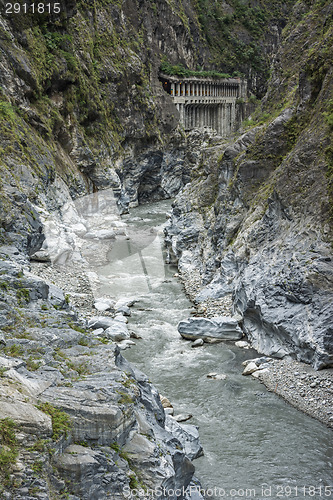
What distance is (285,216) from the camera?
18.2 metres

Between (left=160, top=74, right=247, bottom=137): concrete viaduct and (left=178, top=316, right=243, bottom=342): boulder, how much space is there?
4860cm

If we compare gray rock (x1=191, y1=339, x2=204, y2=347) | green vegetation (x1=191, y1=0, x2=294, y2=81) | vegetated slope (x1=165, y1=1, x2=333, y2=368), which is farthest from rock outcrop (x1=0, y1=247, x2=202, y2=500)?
green vegetation (x1=191, y1=0, x2=294, y2=81)

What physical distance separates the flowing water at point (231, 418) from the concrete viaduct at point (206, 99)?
45668mm

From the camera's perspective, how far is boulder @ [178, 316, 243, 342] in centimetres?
1800

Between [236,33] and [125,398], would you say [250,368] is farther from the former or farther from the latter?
[236,33]

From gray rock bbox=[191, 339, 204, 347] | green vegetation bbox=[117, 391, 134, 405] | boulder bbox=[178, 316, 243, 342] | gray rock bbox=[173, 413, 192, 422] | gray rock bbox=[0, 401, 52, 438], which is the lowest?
gray rock bbox=[191, 339, 204, 347]

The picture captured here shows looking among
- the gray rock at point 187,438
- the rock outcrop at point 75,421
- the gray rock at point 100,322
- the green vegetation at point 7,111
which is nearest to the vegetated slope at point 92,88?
the green vegetation at point 7,111

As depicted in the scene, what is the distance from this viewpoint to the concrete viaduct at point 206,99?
204 ft

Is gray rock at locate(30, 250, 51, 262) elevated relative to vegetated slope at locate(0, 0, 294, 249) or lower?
lower

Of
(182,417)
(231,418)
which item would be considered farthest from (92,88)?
(231,418)

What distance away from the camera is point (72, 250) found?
1044 inches

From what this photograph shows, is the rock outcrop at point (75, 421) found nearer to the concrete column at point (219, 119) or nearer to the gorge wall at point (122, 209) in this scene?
the gorge wall at point (122, 209)

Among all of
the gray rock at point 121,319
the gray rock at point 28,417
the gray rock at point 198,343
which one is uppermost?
the gray rock at point 28,417

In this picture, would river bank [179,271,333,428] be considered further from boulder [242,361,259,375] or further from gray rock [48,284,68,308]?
gray rock [48,284,68,308]
